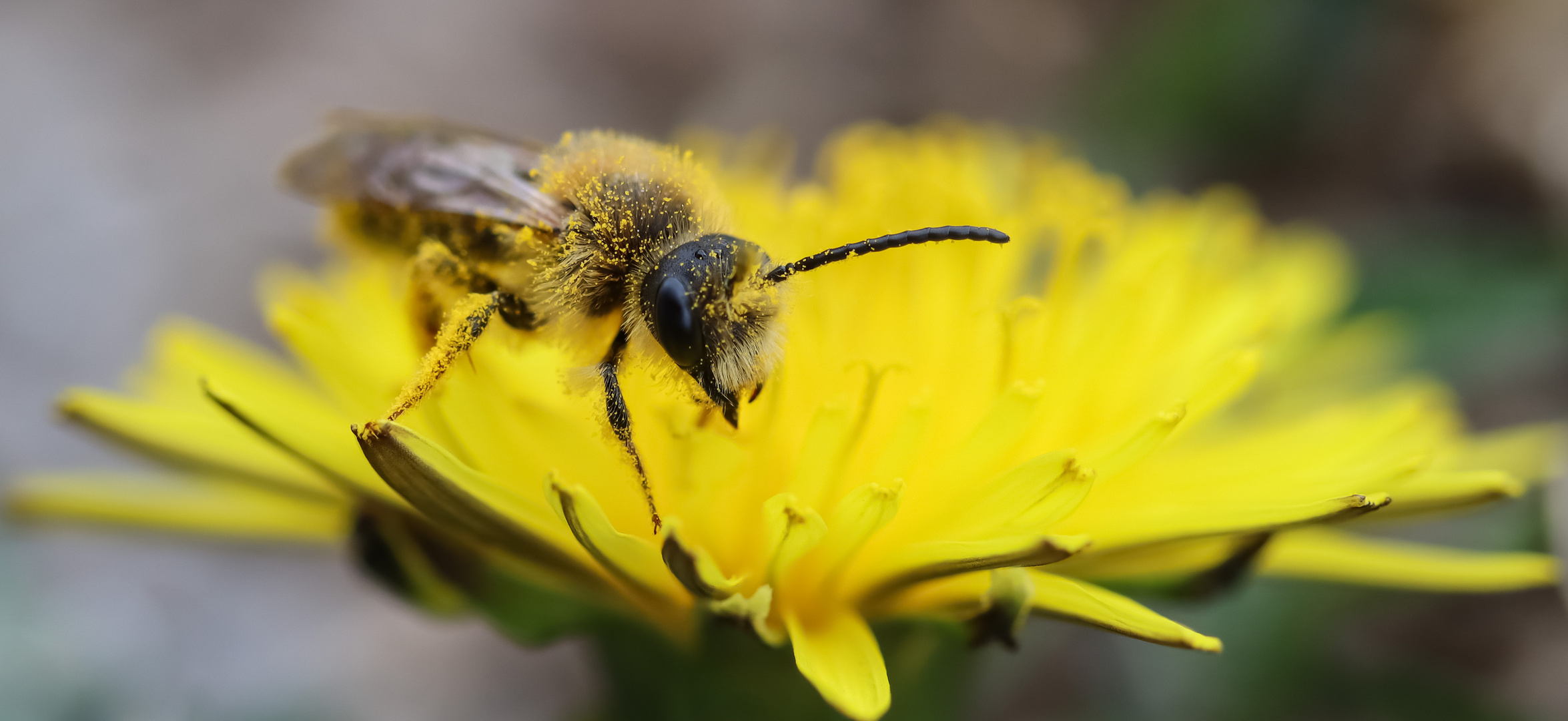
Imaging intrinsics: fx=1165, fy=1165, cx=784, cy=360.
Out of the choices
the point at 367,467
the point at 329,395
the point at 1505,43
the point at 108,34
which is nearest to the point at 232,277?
the point at 108,34

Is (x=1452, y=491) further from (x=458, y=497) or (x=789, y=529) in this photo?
(x=458, y=497)

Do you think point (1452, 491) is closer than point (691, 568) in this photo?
No

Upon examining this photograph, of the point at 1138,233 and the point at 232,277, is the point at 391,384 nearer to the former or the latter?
the point at 1138,233

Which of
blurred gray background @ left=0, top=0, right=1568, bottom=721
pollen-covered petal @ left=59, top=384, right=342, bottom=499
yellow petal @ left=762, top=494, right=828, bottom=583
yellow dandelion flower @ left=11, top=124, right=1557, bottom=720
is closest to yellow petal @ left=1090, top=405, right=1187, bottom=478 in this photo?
yellow dandelion flower @ left=11, top=124, right=1557, bottom=720

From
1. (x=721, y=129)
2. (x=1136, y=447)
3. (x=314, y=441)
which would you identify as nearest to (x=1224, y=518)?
(x=1136, y=447)

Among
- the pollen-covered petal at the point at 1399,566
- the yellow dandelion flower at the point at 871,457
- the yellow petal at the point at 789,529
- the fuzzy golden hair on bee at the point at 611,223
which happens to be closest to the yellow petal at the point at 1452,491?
the yellow dandelion flower at the point at 871,457
